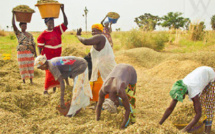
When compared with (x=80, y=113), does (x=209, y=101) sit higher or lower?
higher

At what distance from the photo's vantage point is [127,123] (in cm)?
264

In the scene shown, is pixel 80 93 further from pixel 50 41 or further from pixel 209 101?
pixel 209 101

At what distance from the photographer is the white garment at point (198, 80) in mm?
2504

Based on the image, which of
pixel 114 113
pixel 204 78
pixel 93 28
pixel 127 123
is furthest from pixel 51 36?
pixel 204 78

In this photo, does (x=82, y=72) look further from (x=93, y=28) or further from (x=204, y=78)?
(x=204, y=78)

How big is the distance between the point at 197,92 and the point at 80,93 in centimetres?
182

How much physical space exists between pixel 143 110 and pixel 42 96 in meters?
1.99

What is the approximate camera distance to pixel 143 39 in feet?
34.3

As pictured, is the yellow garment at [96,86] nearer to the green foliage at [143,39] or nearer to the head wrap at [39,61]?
the head wrap at [39,61]

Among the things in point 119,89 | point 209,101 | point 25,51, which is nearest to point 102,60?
point 119,89

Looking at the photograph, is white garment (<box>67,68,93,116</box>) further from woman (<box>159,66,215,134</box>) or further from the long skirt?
the long skirt

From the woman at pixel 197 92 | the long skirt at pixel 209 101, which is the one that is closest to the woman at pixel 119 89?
the woman at pixel 197 92

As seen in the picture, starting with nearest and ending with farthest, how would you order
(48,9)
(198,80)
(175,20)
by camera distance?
(198,80), (48,9), (175,20)

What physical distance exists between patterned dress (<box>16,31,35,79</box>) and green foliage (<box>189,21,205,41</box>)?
34.9 ft
